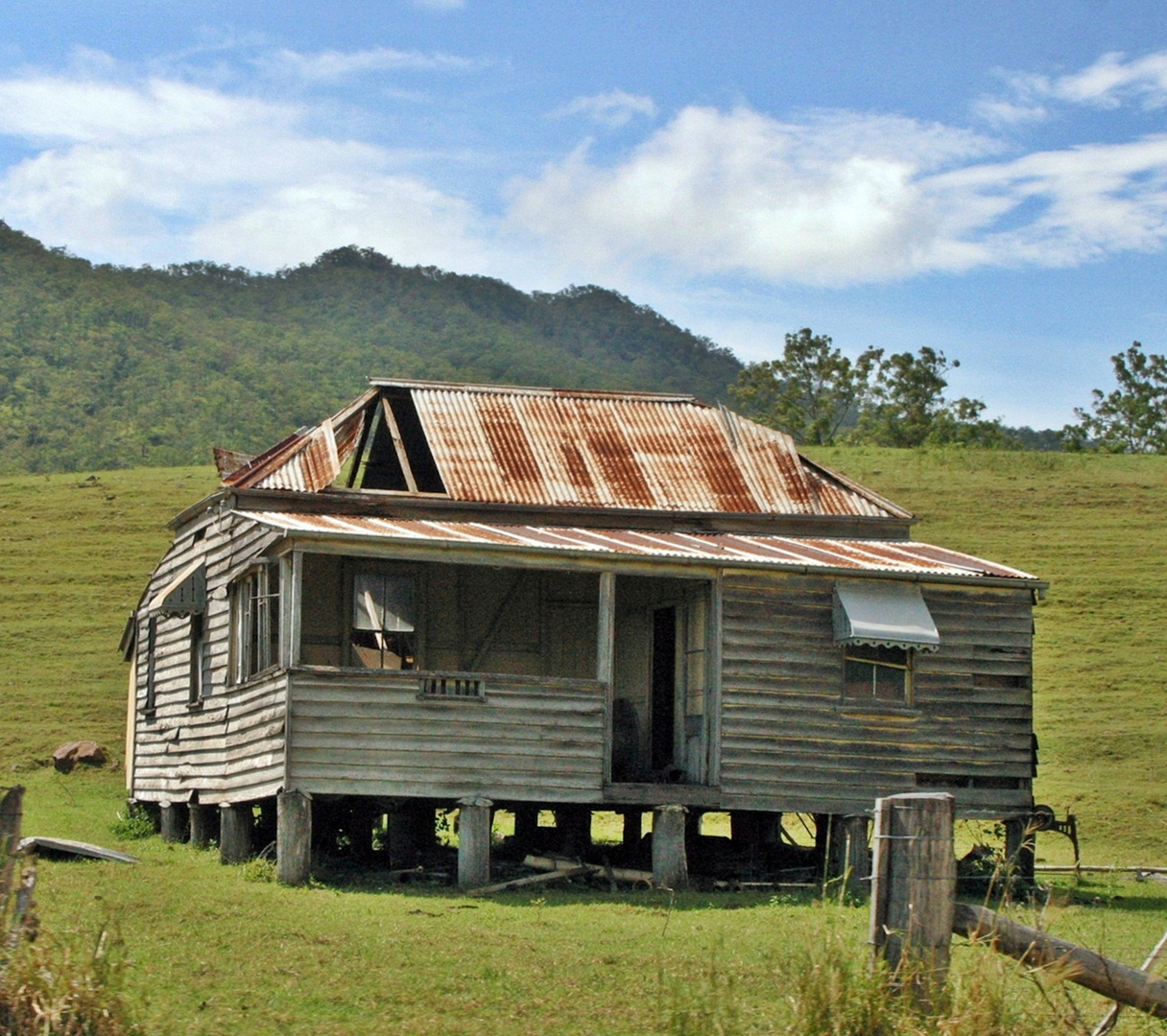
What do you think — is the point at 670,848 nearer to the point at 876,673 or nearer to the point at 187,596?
the point at 876,673

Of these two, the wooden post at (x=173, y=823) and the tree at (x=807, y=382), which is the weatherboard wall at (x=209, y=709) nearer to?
the wooden post at (x=173, y=823)

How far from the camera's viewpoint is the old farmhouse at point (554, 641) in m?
20.5

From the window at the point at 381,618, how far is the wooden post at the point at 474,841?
3.41 metres

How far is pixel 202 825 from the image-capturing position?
24.8 metres

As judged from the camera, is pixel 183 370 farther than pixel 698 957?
Yes

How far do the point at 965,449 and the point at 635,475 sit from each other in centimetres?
3493

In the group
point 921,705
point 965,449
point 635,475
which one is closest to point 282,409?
point 965,449

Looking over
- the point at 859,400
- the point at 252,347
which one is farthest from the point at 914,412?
the point at 252,347

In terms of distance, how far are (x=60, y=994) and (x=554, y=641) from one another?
15630 millimetres

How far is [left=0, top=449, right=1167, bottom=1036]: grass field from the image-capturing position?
11641mm

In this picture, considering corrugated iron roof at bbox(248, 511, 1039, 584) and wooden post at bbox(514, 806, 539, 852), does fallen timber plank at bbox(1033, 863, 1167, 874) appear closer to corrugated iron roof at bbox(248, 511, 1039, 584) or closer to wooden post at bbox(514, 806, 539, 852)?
corrugated iron roof at bbox(248, 511, 1039, 584)

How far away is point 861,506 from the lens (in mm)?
26953

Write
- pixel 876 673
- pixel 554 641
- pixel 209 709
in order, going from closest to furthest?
pixel 876 673 → pixel 209 709 → pixel 554 641

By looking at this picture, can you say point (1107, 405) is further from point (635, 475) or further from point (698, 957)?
point (698, 957)
